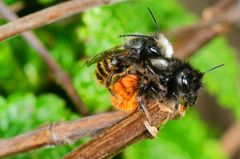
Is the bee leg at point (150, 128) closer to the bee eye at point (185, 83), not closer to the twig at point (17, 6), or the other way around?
the bee eye at point (185, 83)

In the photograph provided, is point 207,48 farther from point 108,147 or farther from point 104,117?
point 108,147

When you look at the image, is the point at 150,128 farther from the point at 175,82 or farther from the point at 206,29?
the point at 206,29

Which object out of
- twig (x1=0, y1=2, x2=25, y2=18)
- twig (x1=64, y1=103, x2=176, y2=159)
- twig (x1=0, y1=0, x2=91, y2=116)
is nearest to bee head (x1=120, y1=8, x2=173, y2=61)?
twig (x1=64, y1=103, x2=176, y2=159)

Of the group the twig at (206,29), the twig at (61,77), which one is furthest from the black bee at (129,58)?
the twig at (206,29)

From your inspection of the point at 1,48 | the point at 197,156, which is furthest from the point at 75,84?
the point at 197,156

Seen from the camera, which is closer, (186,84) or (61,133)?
(186,84)

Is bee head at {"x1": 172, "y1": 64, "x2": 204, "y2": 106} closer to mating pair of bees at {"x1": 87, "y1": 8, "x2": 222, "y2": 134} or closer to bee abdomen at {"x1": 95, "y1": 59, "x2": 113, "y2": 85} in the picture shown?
mating pair of bees at {"x1": 87, "y1": 8, "x2": 222, "y2": 134}

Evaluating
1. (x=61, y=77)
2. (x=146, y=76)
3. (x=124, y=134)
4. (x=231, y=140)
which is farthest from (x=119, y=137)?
(x=231, y=140)
